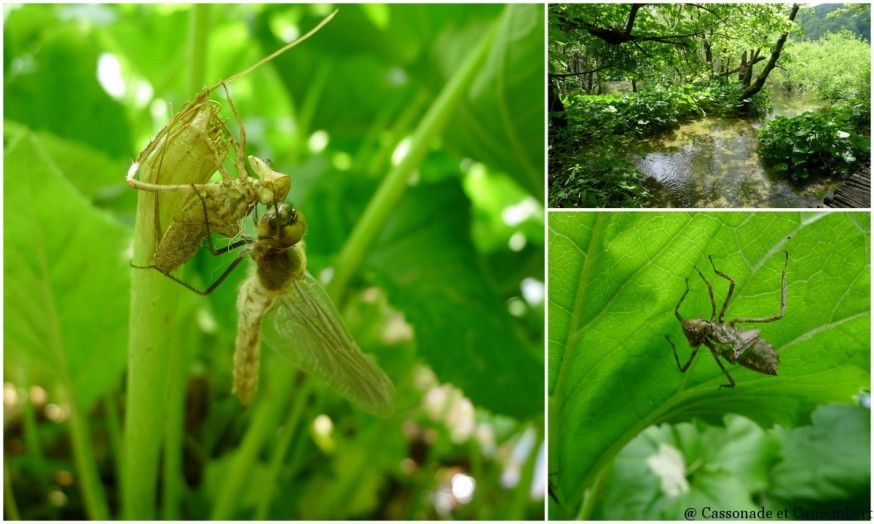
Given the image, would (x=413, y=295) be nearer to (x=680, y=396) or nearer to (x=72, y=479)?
(x=680, y=396)

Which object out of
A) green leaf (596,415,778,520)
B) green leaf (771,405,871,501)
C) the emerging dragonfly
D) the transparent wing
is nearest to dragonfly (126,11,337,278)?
the emerging dragonfly

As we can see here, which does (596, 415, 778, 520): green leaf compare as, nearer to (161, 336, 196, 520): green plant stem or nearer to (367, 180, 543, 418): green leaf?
(367, 180, 543, 418): green leaf

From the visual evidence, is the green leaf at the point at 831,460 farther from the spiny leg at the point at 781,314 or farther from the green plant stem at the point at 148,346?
the green plant stem at the point at 148,346

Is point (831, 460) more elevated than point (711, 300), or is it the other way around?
point (711, 300)

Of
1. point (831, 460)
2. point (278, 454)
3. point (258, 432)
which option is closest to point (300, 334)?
point (258, 432)

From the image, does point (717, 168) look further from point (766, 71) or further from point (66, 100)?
point (66, 100)

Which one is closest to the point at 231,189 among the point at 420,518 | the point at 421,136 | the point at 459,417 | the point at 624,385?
the point at 421,136

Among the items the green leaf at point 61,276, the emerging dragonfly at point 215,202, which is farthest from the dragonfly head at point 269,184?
the green leaf at point 61,276
